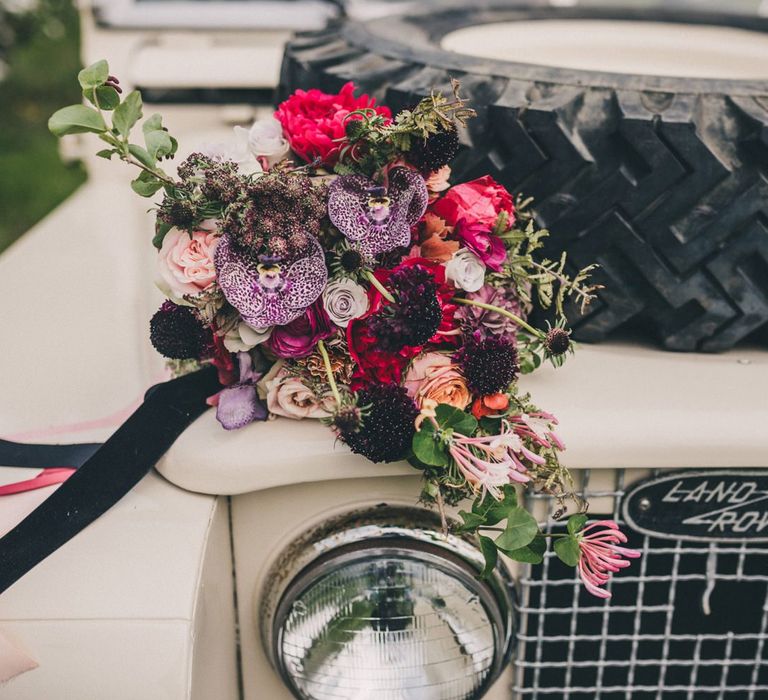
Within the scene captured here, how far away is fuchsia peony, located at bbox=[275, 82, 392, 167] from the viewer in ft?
3.04

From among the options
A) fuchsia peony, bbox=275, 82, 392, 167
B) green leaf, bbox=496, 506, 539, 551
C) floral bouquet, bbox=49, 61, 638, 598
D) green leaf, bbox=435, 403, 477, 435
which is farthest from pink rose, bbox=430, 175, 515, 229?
green leaf, bbox=496, 506, 539, 551

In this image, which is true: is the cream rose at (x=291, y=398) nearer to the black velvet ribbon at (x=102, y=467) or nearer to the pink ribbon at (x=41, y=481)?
the black velvet ribbon at (x=102, y=467)

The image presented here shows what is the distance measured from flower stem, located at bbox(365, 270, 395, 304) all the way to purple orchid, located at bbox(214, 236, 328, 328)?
5 centimetres

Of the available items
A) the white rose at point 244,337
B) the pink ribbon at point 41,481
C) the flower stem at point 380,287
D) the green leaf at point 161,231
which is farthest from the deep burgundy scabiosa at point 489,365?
the pink ribbon at point 41,481

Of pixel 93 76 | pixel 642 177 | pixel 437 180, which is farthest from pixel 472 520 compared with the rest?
pixel 93 76

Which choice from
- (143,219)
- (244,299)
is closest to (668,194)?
(244,299)

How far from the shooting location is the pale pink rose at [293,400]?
3.03 ft

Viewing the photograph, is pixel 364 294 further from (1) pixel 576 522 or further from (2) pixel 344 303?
(1) pixel 576 522

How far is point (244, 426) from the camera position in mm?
935

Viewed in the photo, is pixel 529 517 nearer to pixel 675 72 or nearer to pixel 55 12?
pixel 675 72

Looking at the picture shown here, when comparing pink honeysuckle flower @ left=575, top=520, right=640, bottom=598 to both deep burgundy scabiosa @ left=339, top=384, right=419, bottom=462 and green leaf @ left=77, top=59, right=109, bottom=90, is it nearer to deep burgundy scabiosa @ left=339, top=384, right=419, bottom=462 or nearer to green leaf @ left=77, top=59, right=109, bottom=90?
deep burgundy scabiosa @ left=339, top=384, right=419, bottom=462

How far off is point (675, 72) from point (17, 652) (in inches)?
62.6

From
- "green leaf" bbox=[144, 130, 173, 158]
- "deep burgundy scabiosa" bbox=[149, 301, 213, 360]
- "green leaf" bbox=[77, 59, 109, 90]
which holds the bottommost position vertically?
"deep burgundy scabiosa" bbox=[149, 301, 213, 360]

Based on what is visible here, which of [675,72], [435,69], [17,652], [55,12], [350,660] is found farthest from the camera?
[55,12]
